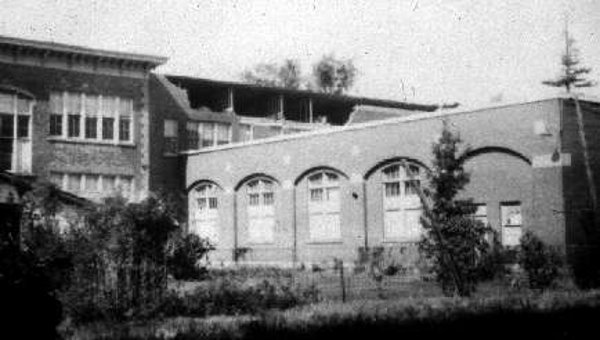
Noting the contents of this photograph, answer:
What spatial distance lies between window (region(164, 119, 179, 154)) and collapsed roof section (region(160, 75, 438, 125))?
4.00 feet

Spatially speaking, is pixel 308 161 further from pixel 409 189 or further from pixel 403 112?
pixel 403 112

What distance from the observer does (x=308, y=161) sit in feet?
99.8

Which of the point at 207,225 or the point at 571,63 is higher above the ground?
the point at 571,63

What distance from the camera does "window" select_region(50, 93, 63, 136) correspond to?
32.2m

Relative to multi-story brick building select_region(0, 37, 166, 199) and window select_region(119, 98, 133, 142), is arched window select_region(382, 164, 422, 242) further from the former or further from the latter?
window select_region(119, 98, 133, 142)

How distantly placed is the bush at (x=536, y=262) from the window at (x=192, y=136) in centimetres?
2340

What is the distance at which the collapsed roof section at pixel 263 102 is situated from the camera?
127 feet

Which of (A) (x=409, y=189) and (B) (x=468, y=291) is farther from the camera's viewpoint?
(A) (x=409, y=189)

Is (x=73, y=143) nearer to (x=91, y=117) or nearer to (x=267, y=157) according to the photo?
(x=91, y=117)

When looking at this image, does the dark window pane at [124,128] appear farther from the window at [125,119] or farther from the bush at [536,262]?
the bush at [536,262]

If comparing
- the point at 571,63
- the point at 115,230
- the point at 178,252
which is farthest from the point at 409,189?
the point at 571,63

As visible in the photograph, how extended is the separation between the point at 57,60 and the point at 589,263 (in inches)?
900

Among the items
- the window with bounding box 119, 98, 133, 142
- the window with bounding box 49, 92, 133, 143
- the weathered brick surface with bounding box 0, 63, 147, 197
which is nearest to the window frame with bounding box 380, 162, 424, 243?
the weathered brick surface with bounding box 0, 63, 147, 197

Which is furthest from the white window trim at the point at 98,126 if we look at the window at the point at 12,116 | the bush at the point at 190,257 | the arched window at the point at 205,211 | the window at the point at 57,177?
the bush at the point at 190,257
